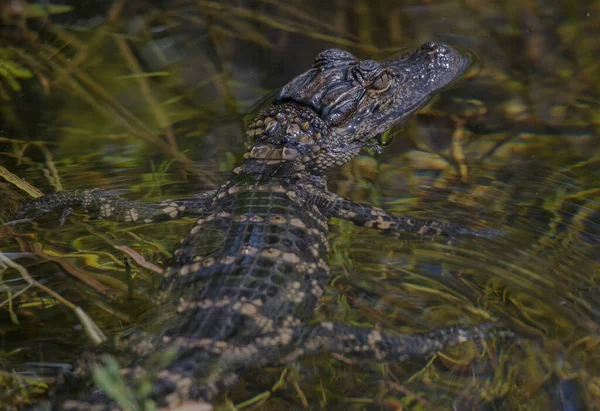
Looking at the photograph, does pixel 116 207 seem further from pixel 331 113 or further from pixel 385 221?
pixel 385 221

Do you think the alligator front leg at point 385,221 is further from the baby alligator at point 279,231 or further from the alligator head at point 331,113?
the alligator head at point 331,113

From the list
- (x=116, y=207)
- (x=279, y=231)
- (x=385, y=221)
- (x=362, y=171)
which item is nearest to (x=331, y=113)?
(x=362, y=171)

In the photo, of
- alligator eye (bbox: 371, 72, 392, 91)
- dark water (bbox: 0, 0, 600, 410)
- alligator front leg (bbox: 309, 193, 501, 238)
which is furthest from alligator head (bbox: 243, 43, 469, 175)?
alligator front leg (bbox: 309, 193, 501, 238)

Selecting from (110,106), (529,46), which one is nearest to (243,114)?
(110,106)

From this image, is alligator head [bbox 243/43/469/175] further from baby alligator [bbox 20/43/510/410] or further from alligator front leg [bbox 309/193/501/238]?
alligator front leg [bbox 309/193/501/238]

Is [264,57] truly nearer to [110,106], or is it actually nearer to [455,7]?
[110,106]

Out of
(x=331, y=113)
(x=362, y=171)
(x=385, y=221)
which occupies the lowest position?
(x=385, y=221)

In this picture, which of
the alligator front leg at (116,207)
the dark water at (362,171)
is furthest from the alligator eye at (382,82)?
the alligator front leg at (116,207)
